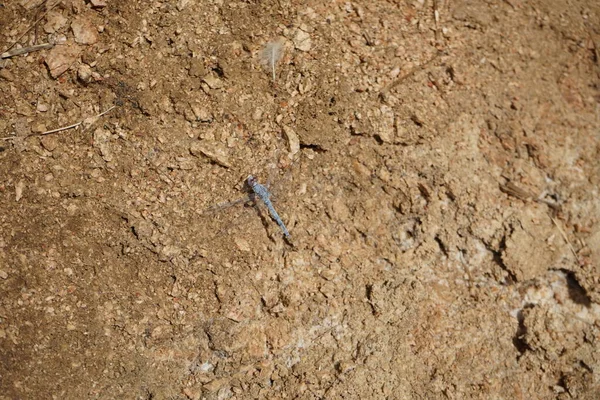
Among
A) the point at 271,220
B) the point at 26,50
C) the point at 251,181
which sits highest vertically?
the point at 26,50

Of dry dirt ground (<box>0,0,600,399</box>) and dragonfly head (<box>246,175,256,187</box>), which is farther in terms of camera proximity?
dragonfly head (<box>246,175,256,187</box>)

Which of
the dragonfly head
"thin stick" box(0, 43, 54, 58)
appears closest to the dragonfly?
the dragonfly head

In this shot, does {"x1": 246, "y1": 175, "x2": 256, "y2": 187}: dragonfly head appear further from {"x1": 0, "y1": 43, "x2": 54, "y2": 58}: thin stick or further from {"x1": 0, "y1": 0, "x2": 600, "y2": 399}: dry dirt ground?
{"x1": 0, "y1": 43, "x2": 54, "y2": 58}: thin stick

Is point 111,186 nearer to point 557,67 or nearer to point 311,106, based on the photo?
point 311,106

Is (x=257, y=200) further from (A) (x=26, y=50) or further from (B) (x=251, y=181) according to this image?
(A) (x=26, y=50)

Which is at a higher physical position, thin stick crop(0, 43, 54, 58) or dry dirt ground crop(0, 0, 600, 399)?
thin stick crop(0, 43, 54, 58)

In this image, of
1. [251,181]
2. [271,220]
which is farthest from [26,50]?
[271,220]

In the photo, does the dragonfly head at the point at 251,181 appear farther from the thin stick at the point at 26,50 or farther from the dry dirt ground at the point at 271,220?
the thin stick at the point at 26,50

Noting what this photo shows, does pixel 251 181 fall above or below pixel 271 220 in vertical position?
above

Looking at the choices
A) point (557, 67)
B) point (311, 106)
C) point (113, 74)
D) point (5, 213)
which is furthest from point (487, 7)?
point (5, 213)
